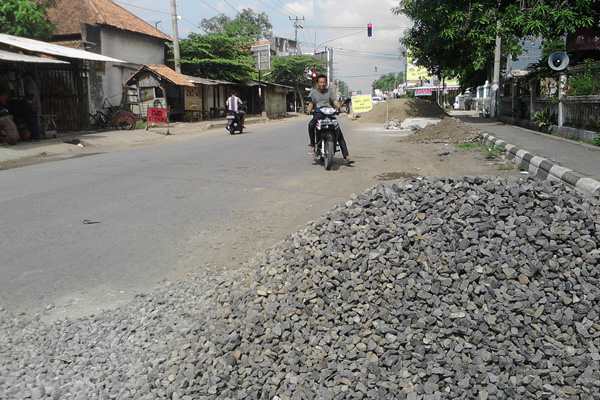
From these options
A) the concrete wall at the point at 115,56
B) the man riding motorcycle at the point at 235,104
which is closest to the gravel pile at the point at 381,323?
the man riding motorcycle at the point at 235,104

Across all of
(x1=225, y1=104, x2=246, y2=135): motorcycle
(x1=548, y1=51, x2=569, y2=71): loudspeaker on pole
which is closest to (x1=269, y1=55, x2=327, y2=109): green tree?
(x1=225, y1=104, x2=246, y2=135): motorcycle

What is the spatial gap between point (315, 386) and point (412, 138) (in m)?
12.9

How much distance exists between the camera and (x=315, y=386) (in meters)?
2.39

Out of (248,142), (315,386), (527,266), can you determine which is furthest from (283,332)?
(248,142)

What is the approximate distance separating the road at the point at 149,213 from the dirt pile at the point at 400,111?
16403 mm

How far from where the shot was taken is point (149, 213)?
5.81 meters

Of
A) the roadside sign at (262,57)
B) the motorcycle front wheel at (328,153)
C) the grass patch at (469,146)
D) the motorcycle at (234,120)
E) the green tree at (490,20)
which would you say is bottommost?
the grass patch at (469,146)

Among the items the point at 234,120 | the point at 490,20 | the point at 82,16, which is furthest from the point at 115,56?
the point at 490,20

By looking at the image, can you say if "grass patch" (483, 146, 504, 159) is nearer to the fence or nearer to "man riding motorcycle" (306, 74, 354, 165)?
the fence

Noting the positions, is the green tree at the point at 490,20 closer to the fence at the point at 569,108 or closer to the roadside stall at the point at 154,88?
the fence at the point at 569,108

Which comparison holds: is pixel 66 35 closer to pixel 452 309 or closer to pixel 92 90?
pixel 92 90

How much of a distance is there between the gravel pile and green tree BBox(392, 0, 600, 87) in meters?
14.1

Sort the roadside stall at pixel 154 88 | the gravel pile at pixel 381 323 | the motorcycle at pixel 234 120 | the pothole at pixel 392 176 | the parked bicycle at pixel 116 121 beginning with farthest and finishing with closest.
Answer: the roadside stall at pixel 154 88 → the parked bicycle at pixel 116 121 → the motorcycle at pixel 234 120 → the pothole at pixel 392 176 → the gravel pile at pixel 381 323

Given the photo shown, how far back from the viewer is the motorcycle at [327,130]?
830 cm
